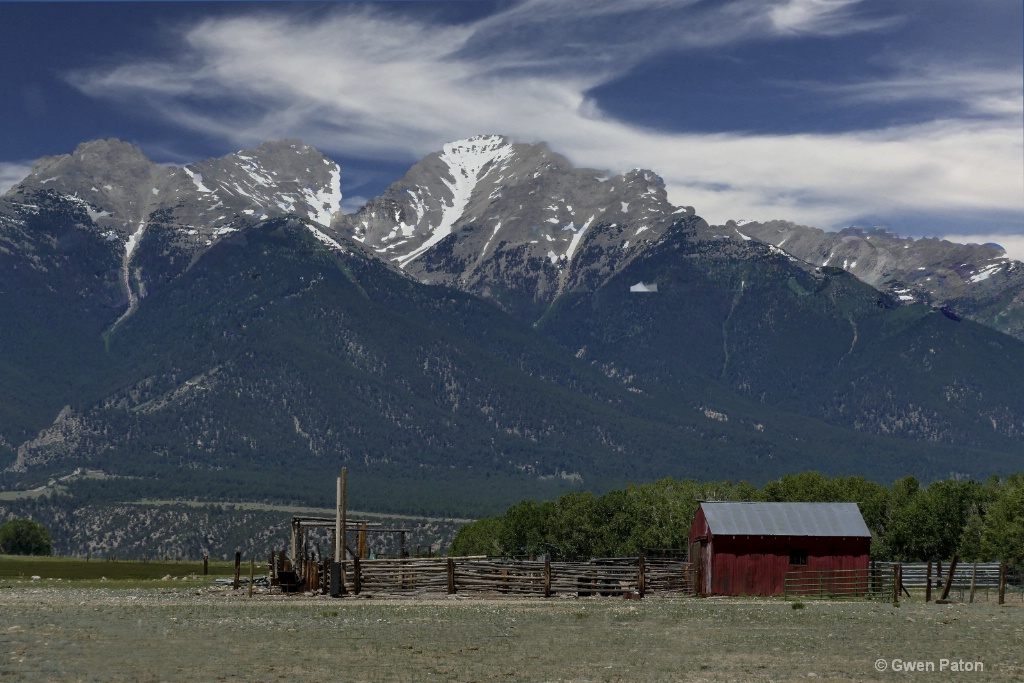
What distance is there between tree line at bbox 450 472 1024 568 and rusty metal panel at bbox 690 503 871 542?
41.1 meters

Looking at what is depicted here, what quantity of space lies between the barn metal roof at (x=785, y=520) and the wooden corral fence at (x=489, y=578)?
4563 millimetres

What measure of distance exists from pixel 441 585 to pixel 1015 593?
3211cm

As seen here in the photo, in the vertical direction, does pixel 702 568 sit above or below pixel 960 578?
above

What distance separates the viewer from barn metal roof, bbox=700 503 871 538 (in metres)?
83.4

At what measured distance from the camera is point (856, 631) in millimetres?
51062

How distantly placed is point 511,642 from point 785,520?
127 ft

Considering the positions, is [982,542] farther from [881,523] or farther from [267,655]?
[267,655]

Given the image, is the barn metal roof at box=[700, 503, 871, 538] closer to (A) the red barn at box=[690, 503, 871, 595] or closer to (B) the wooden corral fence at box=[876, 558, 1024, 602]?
(A) the red barn at box=[690, 503, 871, 595]

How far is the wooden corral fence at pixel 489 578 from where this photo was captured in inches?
3076

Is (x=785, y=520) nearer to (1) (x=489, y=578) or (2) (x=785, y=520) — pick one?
(2) (x=785, y=520)

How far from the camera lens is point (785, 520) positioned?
84.4 meters

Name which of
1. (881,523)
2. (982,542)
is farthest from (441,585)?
(881,523)

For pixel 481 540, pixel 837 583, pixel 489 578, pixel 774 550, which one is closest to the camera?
pixel 489 578

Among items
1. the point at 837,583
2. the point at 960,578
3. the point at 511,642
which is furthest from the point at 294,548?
the point at 511,642
